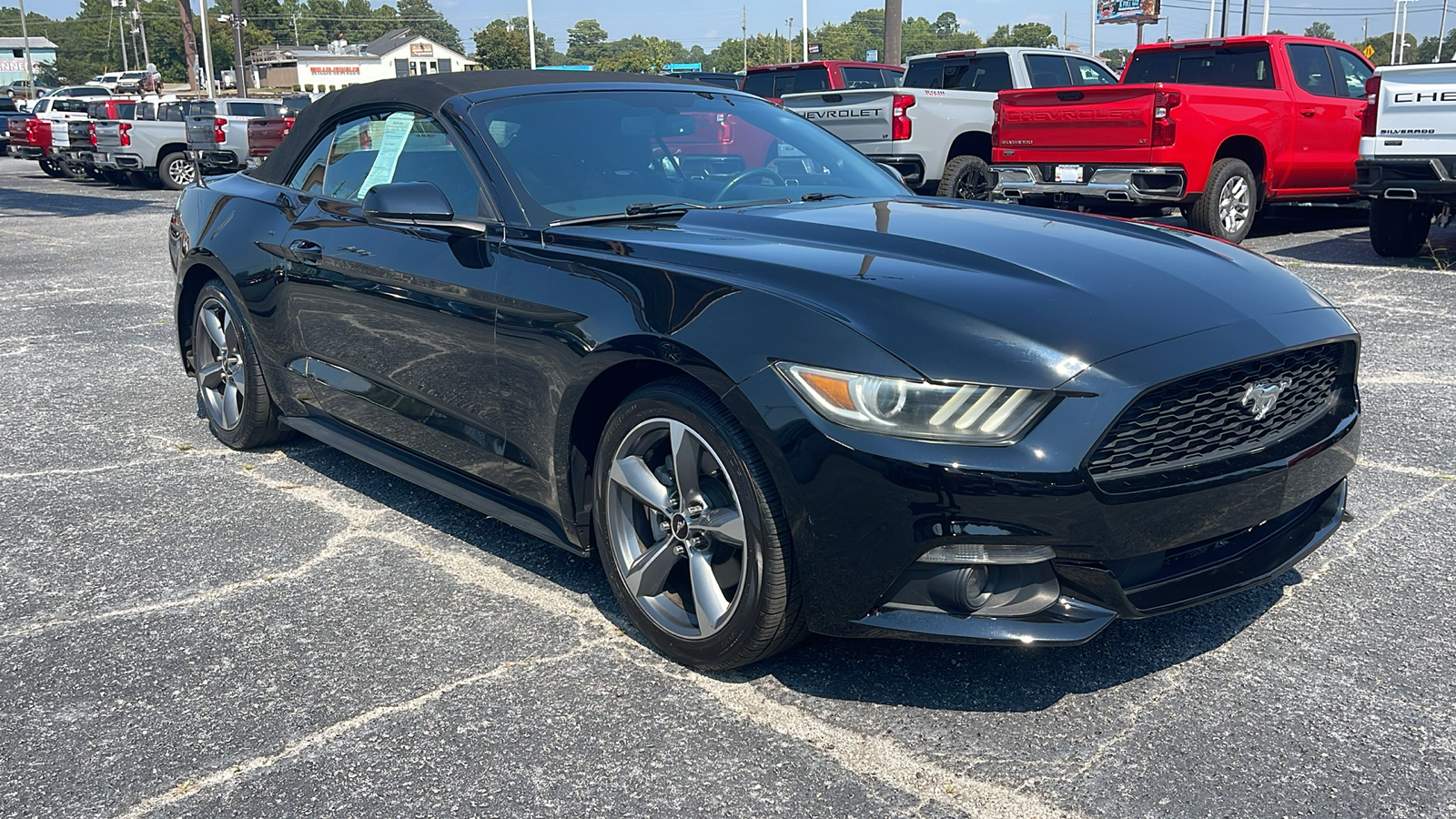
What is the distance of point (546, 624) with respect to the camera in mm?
3500

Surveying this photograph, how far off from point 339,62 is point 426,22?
61201mm

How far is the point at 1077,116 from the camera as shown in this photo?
10867 mm

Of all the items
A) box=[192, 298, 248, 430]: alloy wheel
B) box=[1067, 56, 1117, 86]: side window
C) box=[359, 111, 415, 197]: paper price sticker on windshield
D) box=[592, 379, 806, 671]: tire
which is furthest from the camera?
box=[1067, 56, 1117, 86]: side window

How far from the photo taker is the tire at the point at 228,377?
5.05 meters

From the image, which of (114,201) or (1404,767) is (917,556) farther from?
(114,201)

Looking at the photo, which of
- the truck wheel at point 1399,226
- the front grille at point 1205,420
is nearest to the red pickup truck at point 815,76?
the truck wheel at point 1399,226

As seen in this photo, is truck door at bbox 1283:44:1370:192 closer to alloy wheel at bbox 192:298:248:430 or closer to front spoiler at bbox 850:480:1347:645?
alloy wheel at bbox 192:298:248:430

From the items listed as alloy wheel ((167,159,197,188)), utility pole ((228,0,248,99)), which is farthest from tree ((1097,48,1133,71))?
utility pole ((228,0,248,99))

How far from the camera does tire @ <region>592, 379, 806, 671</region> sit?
288 cm

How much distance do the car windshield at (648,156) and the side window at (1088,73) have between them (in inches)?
421

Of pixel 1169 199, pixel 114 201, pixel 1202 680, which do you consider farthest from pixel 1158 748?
pixel 114 201

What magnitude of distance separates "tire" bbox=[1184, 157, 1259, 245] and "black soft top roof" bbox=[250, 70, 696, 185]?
7.43 m

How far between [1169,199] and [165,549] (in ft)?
29.6

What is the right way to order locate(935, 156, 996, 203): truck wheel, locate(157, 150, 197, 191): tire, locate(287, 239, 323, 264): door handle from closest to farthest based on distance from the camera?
locate(287, 239, 323, 264): door handle < locate(935, 156, 996, 203): truck wheel < locate(157, 150, 197, 191): tire
